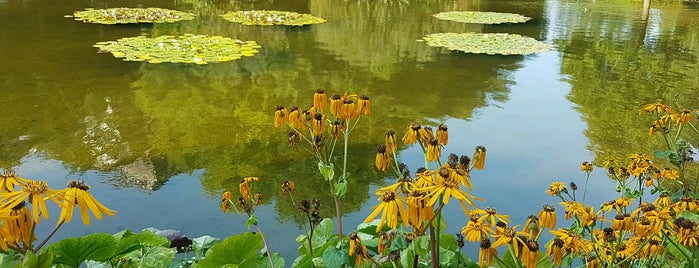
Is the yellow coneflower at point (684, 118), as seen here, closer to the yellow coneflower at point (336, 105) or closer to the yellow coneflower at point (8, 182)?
the yellow coneflower at point (336, 105)

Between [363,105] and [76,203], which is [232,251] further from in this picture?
[76,203]

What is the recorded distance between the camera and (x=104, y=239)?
4.79 ft

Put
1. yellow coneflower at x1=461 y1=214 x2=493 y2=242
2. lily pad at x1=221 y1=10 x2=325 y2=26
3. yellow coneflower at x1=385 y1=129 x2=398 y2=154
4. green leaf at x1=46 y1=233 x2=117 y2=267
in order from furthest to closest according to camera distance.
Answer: lily pad at x1=221 y1=10 x2=325 y2=26 → yellow coneflower at x1=385 y1=129 x2=398 y2=154 → green leaf at x1=46 y1=233 x2=117 y2=267 → yellow coneflower at x1=461 y1=214 x2=493 y2=242

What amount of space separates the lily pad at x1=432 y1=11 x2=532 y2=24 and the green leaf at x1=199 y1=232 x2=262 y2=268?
10.3 meters

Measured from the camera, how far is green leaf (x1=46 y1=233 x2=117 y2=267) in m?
1.40

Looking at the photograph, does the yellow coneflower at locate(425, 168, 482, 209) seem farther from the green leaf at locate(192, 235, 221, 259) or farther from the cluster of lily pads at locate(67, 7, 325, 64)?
the cluster of lily pads at locate(67, 7, 325, 64)

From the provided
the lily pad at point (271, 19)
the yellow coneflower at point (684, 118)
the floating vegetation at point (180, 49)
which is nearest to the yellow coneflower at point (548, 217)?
the yellow coneflower at point (684, 118)

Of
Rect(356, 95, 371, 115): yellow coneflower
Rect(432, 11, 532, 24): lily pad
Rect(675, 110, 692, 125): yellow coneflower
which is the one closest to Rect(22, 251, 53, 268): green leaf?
Rect(356, 95, 371, 115): yellow coneflower

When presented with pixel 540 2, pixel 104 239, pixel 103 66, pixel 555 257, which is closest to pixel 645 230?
pixel 555 257

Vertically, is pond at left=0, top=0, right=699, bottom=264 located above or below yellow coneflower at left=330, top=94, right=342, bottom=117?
below

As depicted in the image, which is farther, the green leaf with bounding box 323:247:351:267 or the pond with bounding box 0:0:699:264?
the pond with bounding box 0:0:699:264

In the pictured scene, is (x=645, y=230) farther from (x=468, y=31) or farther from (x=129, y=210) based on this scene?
(x=468, y=31)

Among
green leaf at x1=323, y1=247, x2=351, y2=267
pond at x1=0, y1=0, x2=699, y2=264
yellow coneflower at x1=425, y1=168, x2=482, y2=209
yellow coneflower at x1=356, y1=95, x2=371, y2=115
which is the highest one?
yellow coneflower at x1=356, y1=95, x2=371, y2=115

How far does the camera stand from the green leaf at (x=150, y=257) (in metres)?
1.57
